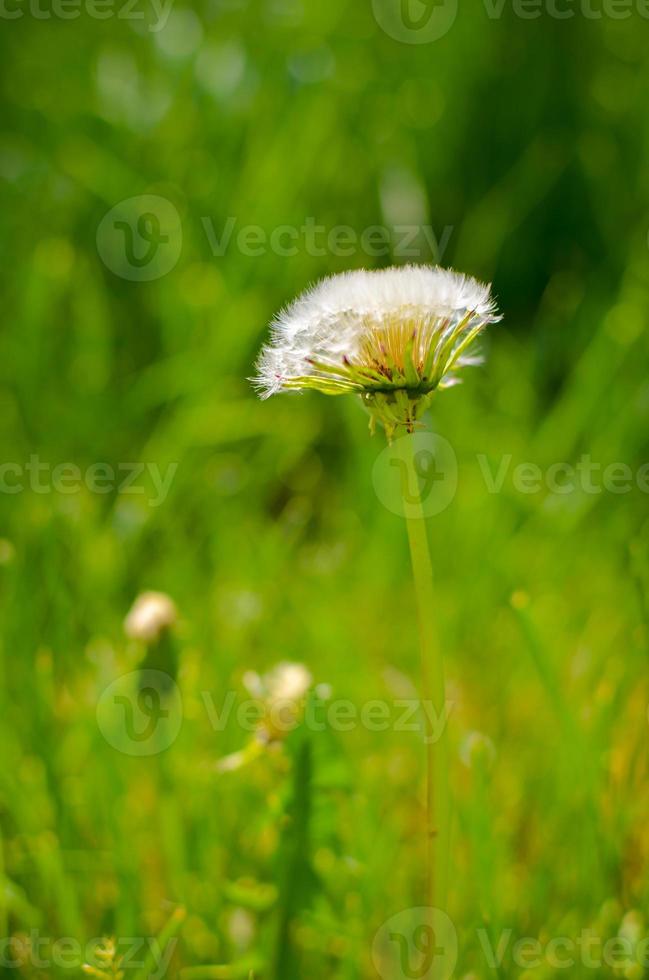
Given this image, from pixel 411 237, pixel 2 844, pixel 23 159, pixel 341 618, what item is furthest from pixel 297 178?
pixel 2 844

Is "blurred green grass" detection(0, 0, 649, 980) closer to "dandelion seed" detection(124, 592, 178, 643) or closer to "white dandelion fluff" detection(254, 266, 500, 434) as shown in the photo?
"dandelion seed" detection(124, 592, 178, 643)

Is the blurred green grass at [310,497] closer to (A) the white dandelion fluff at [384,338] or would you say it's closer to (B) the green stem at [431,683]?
(B) the green stem at [431,683]

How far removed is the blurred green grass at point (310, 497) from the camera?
90 cm

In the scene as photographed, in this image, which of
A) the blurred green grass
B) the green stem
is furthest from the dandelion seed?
the green stem

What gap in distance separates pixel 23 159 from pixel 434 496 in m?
1.13

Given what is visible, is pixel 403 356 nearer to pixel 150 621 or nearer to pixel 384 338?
pixel 384 338

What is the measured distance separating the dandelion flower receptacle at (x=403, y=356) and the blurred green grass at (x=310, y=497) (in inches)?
6.5

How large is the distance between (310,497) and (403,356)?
3.30ft

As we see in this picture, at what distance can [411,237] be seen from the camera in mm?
1806

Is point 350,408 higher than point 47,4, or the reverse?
point 47,4

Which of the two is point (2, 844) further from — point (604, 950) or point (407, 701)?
point (604, 950)

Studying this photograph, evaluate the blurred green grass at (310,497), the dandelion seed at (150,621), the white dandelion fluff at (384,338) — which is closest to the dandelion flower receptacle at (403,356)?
the white dandelion fluff at (384,338)

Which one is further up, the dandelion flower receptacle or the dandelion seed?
the dandelion flower receptacle

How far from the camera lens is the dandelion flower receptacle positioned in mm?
595
